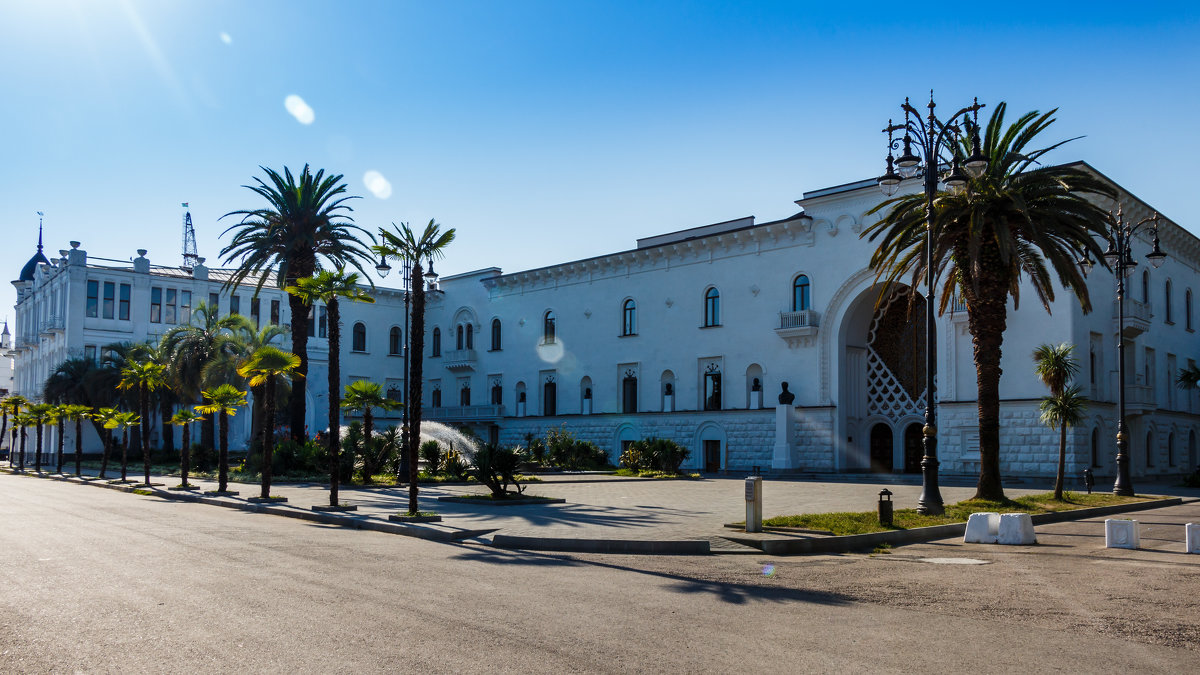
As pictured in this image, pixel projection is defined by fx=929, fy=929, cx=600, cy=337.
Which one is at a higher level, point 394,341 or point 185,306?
point 185,306

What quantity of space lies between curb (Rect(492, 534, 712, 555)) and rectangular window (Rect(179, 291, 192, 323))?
5235 centimetres

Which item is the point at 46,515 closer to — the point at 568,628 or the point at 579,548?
the point at 579,548

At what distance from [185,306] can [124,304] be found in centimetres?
361

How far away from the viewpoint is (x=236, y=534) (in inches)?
592

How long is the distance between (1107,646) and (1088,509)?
15.9 metres

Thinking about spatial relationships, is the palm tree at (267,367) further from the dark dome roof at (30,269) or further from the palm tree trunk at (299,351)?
the dark dome roof at (30,269)

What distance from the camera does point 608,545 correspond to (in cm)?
1384

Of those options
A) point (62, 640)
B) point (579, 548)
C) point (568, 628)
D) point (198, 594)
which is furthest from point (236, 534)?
point (568, 628)

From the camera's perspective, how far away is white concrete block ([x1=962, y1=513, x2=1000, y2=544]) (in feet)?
49.2

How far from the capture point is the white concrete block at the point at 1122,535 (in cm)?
1401

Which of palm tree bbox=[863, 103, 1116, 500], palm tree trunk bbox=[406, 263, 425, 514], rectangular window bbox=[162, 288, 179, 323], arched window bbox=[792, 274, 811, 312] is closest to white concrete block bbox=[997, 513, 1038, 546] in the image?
palm tree bbox=[863, 103, 1116, 500]

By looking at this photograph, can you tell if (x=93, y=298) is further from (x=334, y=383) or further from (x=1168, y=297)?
(x=1168, y=297)

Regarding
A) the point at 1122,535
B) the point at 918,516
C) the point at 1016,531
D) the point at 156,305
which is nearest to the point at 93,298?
the point at 156,305

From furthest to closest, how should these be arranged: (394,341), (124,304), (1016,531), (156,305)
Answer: (394,341), (156,305), (124,304), (1016,531)
